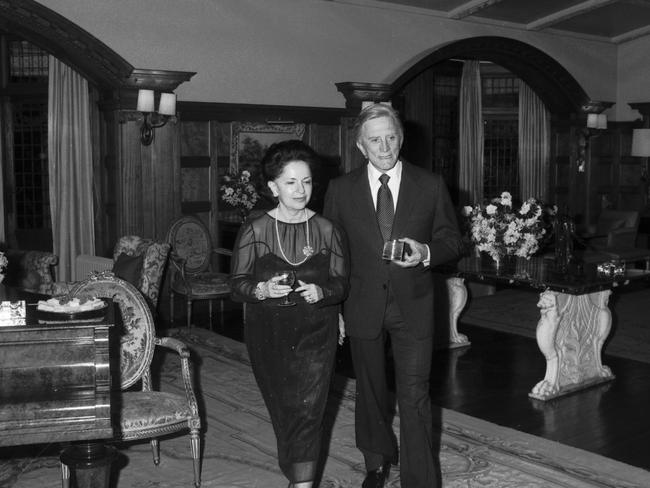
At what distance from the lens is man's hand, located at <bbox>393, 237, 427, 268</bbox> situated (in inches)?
141

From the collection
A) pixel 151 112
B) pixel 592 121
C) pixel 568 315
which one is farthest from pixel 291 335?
pixel 592 121

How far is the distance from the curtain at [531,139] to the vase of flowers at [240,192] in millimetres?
5704

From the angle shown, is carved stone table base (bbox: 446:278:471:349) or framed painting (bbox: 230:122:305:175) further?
framed painting (bbox: 230:122:305:175)

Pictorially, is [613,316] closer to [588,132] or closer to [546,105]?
[588,132]

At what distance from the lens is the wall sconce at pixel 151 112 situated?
8312 millimetres

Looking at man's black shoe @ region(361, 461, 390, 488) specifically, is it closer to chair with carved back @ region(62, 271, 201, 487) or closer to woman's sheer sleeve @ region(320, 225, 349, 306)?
chair with carved back @ region(62, 271, 201, 487)

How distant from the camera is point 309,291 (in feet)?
11.0

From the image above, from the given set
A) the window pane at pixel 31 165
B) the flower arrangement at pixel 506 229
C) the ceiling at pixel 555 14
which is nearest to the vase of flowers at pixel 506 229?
the flower arrangement at pixel 506 229

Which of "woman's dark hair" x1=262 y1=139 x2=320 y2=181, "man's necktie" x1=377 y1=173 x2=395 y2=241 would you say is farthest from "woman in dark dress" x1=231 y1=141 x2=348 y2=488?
"man's necktie" x1=377 y1=173 x2=395 y2=241

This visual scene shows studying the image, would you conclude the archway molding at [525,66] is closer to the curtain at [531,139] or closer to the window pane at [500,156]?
the curtain at [531,139]

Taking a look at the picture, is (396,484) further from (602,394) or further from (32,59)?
(32,59)

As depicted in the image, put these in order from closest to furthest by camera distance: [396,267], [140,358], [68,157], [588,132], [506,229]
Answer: [396,267] → [140,358] → [506,229] → [68,157] → [588,132]

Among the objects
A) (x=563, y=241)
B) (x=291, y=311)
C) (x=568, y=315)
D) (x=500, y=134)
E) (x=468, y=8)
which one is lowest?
(x=568, y=315)

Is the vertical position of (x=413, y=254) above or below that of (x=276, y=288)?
above
